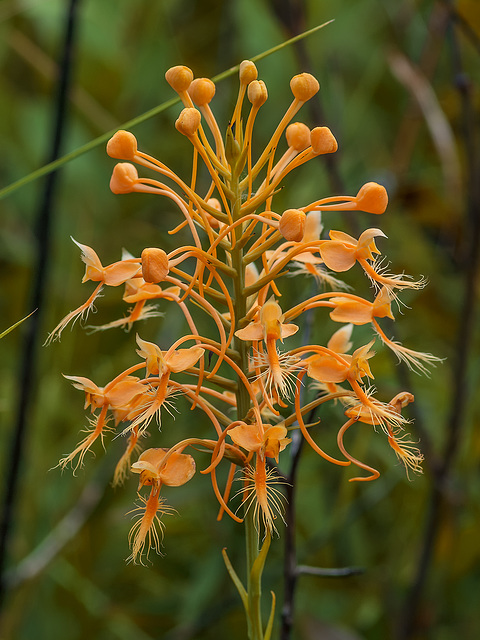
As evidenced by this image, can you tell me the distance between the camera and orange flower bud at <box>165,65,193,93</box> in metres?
0.61

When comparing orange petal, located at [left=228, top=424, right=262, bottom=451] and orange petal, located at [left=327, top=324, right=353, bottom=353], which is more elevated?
orange petal, located at [left=228, top=424, right=262, bottom=451]

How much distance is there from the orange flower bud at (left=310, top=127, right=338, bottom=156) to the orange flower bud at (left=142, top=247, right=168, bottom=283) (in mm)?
164

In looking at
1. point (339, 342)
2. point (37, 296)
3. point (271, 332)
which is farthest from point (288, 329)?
point (37, 296)

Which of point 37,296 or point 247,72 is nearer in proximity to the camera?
point 247,72

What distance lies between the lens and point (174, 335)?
4.42 ft

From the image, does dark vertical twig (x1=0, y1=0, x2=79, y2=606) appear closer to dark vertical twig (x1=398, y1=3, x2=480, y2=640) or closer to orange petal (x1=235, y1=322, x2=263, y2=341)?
orange petal (x1=235, y1=322, x2=263, y2=341)

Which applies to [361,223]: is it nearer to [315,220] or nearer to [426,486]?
[426,486]

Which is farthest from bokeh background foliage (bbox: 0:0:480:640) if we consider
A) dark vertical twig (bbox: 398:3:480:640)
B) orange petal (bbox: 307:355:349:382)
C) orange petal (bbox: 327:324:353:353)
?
orange petal (bbox: 307:355:349:382)

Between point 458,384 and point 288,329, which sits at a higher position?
point 288,329

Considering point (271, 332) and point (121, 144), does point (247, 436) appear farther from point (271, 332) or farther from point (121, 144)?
point (121, 144)

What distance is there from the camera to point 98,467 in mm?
1400

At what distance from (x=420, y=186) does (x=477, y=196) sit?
1.43ft

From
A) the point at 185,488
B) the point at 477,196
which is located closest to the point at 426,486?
the point at 185,488

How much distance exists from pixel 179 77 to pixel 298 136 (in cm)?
11
